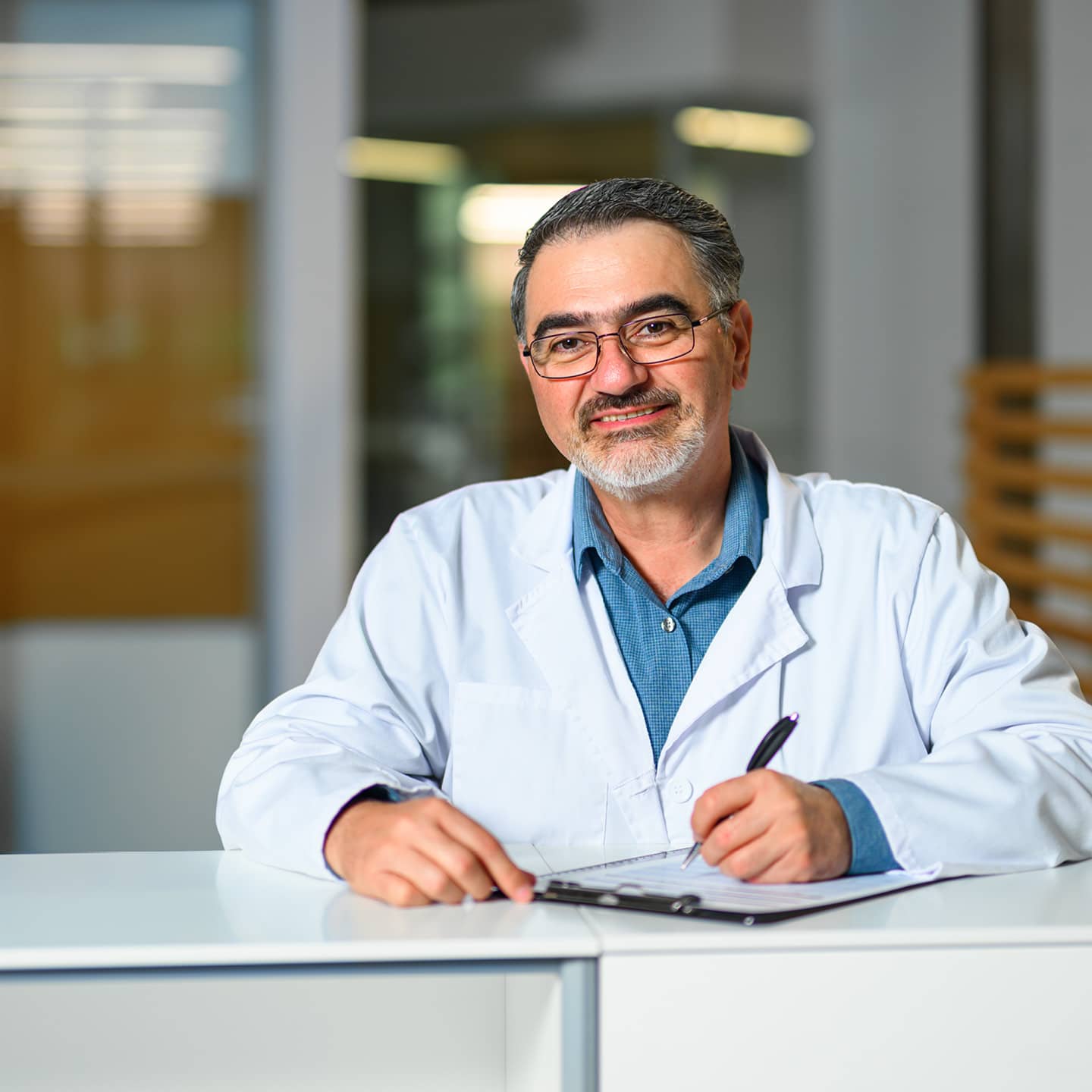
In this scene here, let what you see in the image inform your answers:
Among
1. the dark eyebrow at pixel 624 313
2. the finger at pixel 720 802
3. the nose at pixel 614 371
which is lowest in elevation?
the finger at pixel 720 802

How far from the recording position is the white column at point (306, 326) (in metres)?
4.89

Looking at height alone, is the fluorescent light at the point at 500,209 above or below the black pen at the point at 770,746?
above

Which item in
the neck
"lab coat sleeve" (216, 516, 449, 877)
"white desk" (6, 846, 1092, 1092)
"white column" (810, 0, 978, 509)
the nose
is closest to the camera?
"white desk" (6, 846, 1092, 1092)

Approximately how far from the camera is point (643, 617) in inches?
78.2

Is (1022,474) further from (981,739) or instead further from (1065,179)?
(981,739)

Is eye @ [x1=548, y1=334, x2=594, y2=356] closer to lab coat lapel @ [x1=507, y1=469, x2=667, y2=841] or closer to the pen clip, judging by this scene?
lab coat lapel @ [x1=507, y1=469, x2=667, y2=841]

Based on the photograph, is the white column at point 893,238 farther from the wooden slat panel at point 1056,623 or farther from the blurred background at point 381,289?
the wooden slat panel at point 1056,623

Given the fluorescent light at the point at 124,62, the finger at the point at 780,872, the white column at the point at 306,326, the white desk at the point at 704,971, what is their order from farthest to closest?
the white column at the point at 306,326, the fluorescent light at the point at 124,62, the finger at the point at 780,872, the white desk at the point at 704,971

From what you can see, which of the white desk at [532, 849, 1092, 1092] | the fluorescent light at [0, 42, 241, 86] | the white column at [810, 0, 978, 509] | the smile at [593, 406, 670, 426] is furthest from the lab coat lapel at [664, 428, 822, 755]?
the white column at [810, 0, 978, 509]

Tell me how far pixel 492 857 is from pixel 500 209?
5.27m

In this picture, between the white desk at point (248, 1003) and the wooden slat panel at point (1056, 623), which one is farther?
the wooden slat panel at point (1056, 623)

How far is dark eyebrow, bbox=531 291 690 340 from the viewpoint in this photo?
1941 mm

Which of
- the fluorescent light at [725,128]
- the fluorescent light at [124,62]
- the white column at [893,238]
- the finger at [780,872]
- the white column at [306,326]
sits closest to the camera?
the finger at [780,872]

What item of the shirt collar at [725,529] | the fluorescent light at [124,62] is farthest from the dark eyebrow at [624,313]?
the fluorescent light at [124,62]
